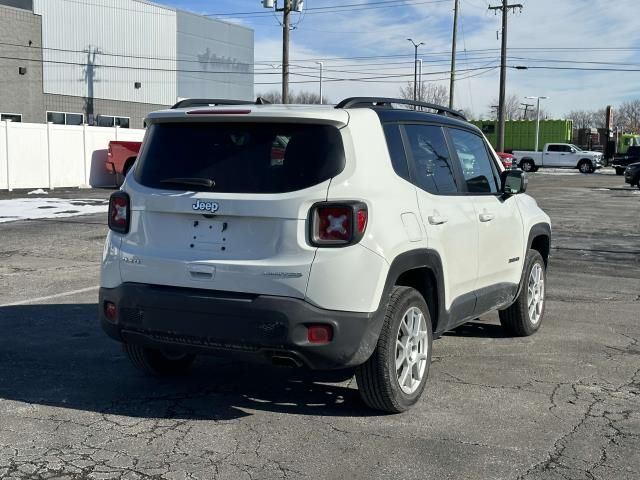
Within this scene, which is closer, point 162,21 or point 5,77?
point 5,77

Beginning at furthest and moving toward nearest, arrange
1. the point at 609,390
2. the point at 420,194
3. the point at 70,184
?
the point at 70,184, the point at 609,390, the point at 420,194

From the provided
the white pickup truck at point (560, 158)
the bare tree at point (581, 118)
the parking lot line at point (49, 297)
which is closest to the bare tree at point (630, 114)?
the bare tree at point (581, 118)

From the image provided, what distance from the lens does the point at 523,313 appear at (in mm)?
6668

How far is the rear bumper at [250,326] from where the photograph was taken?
4180 mm

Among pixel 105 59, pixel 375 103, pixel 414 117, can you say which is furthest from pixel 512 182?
pixel 105 59

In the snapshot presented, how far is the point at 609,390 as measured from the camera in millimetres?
5277

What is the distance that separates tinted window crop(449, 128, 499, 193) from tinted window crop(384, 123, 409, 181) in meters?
0.96

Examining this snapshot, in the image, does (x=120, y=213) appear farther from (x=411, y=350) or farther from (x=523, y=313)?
(x=523, y=313)

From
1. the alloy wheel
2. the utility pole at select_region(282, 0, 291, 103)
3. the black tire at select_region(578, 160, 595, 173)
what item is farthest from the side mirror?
the black tire at select_region(578, 160, 595, 173)

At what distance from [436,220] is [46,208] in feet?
53.6

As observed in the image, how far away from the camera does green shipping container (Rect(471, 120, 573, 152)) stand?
58781 mm

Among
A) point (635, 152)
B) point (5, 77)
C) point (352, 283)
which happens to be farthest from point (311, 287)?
point (635, 152)

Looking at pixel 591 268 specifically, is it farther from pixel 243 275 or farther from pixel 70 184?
pixel 70 184

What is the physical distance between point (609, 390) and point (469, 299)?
3.74 feet
